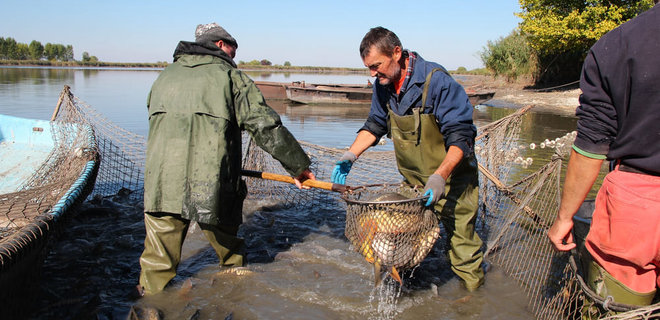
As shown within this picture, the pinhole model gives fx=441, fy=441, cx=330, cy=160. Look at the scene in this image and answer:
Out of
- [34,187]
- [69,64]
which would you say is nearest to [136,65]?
[69,64]

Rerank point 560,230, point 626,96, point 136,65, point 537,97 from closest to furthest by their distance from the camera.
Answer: point 626,96
point 560,230
point 537,97
point 136,65

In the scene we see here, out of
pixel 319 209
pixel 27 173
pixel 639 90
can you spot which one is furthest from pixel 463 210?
pixel 27 173

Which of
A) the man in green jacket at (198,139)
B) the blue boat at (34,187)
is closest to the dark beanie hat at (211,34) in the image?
the man in green jacket at (198,139)

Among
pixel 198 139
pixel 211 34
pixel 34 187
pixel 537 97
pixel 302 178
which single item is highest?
pixel 211 34

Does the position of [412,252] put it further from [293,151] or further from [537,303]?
[537,303]

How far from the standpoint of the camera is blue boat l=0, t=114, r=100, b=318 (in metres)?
2.94

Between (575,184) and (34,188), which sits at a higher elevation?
(575,184)

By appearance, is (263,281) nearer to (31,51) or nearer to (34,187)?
(34,187)

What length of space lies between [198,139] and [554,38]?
21.9 meters

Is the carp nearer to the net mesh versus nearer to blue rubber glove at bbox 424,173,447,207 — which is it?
the net mesh

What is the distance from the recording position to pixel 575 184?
80.0 inches

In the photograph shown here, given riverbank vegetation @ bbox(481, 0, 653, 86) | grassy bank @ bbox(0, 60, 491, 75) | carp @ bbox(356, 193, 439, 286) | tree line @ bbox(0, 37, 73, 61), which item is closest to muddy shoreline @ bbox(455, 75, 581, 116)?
riverbank vegetation @ bbox(481, 0, 653, 86)

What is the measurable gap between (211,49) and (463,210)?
7.41 feet

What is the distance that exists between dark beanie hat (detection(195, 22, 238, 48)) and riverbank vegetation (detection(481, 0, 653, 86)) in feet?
58.0
